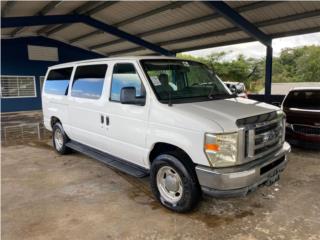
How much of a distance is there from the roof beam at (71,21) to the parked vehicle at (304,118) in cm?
921

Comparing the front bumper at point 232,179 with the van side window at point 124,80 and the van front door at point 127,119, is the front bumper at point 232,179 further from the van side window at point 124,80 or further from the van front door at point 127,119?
the van side window at point 124,80

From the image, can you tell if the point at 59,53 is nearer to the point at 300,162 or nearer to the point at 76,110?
the point at 76,110

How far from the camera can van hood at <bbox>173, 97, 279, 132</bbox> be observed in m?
3.04

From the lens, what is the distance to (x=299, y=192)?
4.13 m

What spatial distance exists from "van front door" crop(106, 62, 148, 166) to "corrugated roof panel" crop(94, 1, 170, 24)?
663 centimetres

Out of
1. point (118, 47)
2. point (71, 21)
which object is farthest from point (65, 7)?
point (118, 47)

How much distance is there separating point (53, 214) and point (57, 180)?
1273 mm

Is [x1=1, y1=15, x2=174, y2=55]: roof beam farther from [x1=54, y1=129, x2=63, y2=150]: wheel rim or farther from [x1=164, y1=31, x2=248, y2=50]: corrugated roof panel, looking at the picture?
[x1=54, y1=129, x2=63, y2=150]: wheel rim

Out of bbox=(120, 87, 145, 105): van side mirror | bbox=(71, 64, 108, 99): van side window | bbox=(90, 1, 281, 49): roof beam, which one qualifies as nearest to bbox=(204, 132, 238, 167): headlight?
bbox=(120, 87, 145, 105): van side mirror

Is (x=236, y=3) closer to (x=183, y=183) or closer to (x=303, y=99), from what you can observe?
(x=303, y=99)

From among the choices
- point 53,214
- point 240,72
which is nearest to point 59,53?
point 53,214

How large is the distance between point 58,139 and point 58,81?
53.2 inches

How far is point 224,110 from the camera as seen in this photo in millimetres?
3336

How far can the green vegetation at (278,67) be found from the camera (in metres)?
32.2
